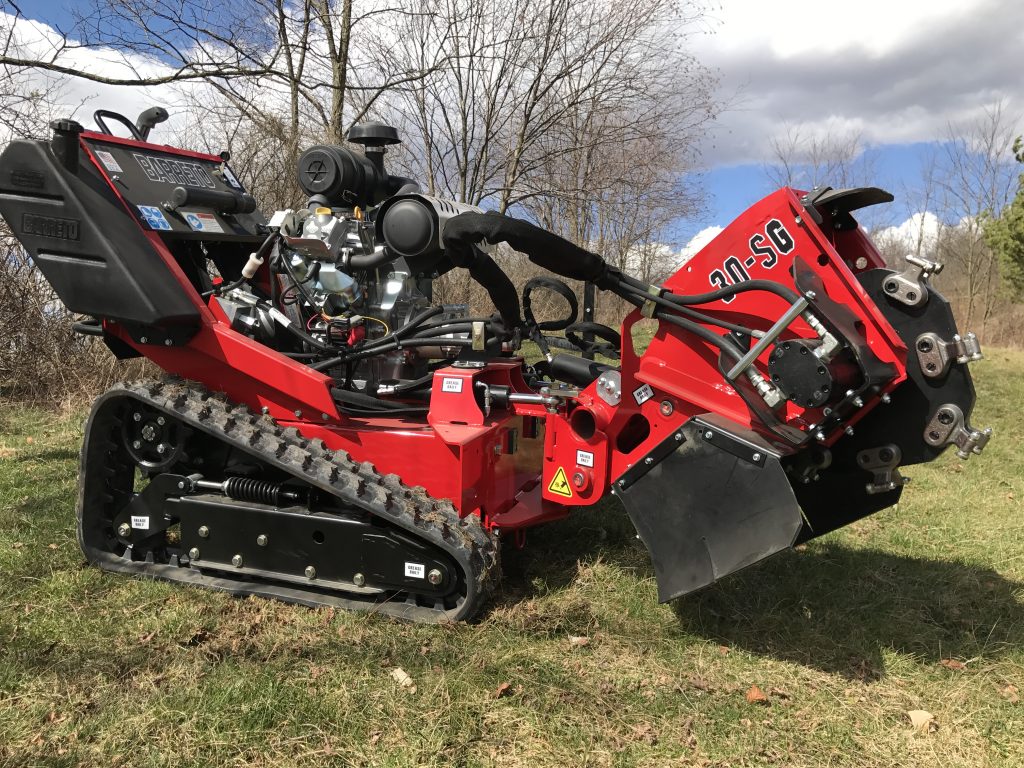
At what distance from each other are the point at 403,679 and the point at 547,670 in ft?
1.87

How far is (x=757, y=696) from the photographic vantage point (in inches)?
113

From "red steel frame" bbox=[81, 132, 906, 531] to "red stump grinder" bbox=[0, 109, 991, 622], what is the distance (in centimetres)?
1

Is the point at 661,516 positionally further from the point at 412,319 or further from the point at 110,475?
the point at 110,475

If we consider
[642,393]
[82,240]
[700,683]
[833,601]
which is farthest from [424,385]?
[833,601]

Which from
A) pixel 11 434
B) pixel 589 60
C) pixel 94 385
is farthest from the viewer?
pixel 589 60

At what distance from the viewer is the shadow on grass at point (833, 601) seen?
130 inches

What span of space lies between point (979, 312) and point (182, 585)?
3398 centimetres

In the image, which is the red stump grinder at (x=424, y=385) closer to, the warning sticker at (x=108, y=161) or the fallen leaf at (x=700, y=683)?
the warning sticker at (x=108, y=161)

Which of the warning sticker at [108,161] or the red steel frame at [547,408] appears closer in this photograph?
the red steel frame at [547,408]

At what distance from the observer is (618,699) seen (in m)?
2.83

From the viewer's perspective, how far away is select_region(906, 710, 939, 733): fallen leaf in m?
2.73

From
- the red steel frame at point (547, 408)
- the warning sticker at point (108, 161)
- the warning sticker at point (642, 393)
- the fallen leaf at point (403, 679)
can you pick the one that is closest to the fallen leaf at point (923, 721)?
the red steel frame at point (547, 408)

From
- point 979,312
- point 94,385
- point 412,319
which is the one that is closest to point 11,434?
point 94,385

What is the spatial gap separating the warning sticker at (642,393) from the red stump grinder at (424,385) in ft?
0.07
